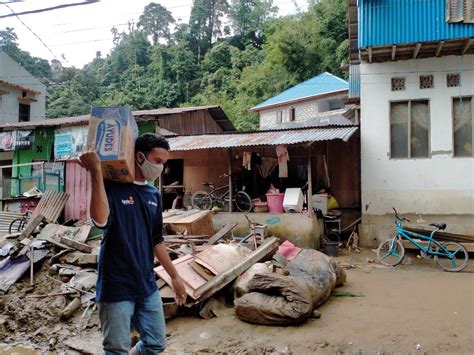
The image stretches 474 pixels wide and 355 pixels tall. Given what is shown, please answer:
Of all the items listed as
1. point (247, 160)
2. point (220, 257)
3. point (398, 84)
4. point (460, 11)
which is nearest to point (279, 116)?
point (247, 160)

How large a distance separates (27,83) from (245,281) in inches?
1073

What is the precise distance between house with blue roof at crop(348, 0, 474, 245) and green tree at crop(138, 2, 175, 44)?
1950 inches

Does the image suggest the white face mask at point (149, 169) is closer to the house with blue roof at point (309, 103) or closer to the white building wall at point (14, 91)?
the house with blue roof at point (309, 103)

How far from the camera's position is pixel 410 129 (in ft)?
34.7

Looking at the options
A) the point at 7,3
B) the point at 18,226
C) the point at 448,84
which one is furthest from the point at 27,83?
the point at 448,84

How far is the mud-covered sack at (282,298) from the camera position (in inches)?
207

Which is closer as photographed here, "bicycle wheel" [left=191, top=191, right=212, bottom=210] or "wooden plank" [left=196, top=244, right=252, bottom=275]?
"wooden plank" [left=196, top=244, right=252, bottom=275]

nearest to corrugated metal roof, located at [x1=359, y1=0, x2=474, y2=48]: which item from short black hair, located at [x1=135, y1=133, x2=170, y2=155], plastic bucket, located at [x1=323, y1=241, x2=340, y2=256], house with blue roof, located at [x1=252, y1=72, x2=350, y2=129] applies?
plastic bucket, located at [x1=323, y1=241, x2=340, y2=256]

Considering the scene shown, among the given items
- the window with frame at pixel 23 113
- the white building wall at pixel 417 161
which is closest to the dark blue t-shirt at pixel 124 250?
the white building wall at pixel 417 161

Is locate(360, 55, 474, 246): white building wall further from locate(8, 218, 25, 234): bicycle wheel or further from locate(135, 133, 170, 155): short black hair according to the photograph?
locate(8, 218, 25, 234): bicycle wheel

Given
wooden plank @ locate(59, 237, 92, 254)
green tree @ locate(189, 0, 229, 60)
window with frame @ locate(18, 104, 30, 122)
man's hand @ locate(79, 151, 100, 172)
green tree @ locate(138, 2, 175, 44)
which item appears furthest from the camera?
green tree @ locate(138, 2, 175, 44)

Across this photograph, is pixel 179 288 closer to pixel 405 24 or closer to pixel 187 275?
pixel 187 275

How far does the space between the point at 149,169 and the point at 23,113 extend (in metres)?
28.1

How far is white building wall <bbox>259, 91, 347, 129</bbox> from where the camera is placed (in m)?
25.6
